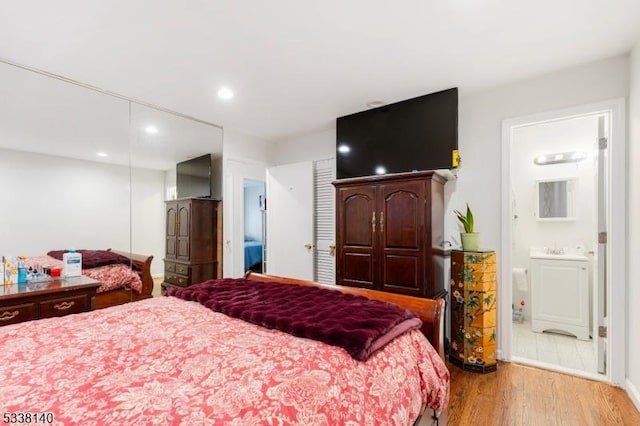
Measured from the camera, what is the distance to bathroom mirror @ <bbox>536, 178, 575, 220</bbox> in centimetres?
365

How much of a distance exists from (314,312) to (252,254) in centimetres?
302

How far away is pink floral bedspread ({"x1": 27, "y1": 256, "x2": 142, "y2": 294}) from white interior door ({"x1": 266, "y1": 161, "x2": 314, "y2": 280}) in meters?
1.68

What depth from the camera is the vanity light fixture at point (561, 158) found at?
140 inches

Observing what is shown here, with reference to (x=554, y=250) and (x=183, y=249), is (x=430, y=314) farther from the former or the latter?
(x=554, y=250)

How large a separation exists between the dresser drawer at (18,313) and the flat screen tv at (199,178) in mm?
1613

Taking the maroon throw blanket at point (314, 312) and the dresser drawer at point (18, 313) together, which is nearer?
the maroon throw blanket at point (314, 312)

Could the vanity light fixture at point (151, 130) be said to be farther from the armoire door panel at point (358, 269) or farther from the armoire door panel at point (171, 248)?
the armoire door panel at point (358, 269)

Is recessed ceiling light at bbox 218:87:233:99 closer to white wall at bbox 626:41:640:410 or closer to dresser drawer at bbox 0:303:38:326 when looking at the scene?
dresser drawer at bbox 0:303:38:326

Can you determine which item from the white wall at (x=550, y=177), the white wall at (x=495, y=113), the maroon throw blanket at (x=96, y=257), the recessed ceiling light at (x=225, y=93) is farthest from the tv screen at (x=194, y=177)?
the white wall at (x=550, y=177)

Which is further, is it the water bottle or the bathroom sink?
the bathroom sink

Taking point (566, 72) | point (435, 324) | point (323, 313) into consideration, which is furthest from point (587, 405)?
point (566, 72)

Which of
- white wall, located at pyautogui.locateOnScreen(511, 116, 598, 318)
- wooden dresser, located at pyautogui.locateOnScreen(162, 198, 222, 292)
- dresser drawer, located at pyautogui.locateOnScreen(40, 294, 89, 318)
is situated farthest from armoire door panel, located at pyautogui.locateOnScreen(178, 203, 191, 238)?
white wall, located at pyautogui.locateOnScreen(511, 116, 598, 318)

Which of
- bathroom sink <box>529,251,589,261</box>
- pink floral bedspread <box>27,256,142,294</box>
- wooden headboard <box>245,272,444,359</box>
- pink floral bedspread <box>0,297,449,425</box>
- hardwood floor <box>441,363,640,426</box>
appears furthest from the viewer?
bathroom sink <box>529,251,589,261</box>

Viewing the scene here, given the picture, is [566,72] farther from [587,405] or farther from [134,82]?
[134,82]
